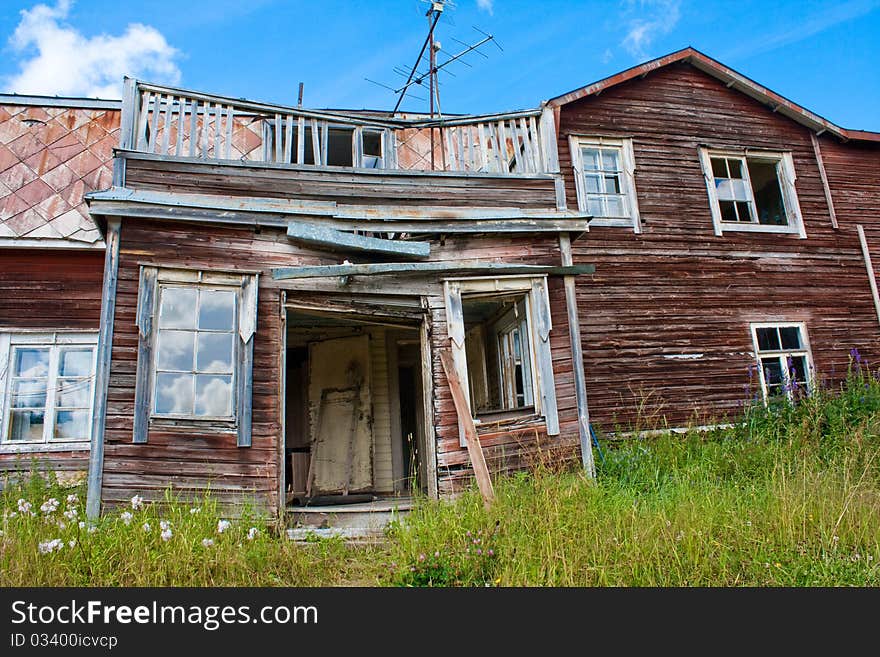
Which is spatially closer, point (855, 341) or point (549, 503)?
point (549, 503)

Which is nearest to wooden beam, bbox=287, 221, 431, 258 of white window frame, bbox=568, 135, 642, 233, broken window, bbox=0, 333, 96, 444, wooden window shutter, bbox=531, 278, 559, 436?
wooden window shutter, bbox=531, 278, 559, 436

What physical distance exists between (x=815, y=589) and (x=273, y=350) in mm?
5471

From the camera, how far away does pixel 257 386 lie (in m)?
7.01

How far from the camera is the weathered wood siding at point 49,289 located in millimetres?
9945

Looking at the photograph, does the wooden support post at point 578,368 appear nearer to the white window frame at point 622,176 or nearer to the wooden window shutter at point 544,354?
the wooden window shutter at point 544,354

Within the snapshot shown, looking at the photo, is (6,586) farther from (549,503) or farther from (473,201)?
(473,201)

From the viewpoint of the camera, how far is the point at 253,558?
5566mm

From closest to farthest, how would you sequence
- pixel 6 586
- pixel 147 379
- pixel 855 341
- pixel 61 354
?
pixel 6 586 → pixel 147 379 → pixel 61 354 → pixel 855 341

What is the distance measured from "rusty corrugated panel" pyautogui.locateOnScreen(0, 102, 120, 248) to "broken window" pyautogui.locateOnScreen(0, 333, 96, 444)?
1551 millimetres

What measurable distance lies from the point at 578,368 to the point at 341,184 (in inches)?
146

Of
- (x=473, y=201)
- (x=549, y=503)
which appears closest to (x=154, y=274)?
(x=473, y=201)

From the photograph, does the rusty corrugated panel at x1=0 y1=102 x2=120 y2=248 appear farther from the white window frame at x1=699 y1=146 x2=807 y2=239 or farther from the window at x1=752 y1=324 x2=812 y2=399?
the window at x1=752 y1=324 x2=812 y2=399

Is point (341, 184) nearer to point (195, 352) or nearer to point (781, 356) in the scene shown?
point (195, 352)

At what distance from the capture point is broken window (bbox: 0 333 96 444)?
9633mm
